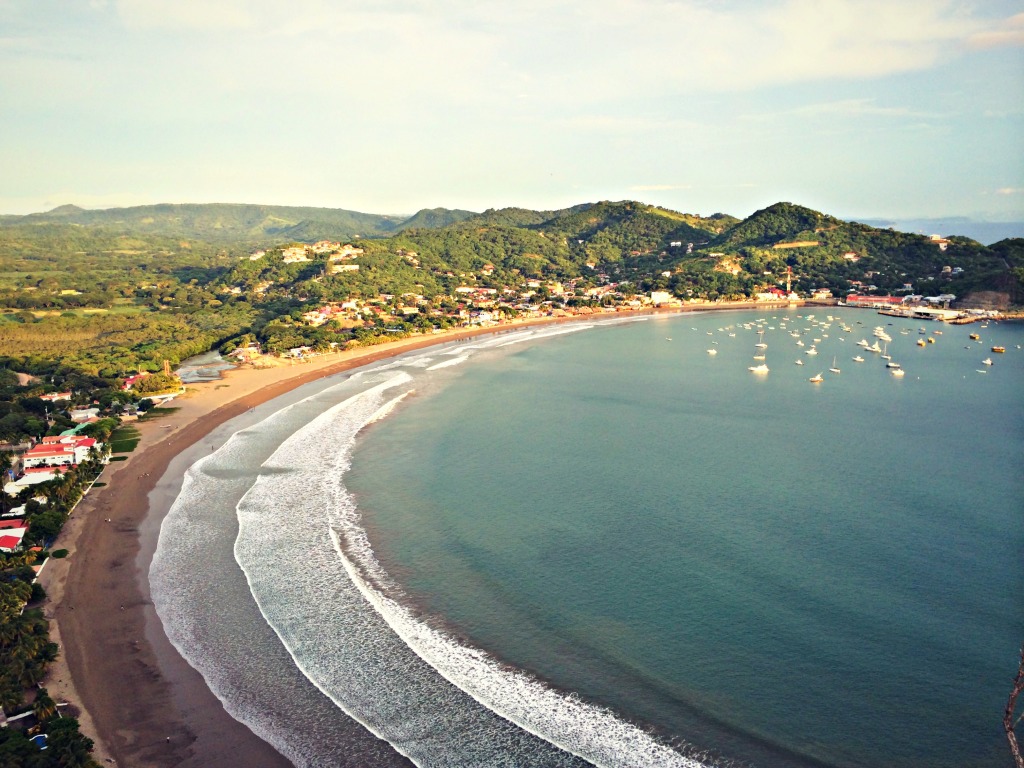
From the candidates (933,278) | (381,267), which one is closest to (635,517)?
(381,267)

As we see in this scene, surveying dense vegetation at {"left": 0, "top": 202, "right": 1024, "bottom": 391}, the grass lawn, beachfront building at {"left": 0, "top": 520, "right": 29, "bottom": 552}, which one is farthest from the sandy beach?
dense vegetation at {"left": 0, "top": 202, "right": 1024, "bottom": 391}

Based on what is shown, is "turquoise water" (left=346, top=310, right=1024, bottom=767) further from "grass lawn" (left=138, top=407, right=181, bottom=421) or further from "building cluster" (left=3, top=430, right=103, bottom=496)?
"grass lawn" (left=138, top=407, right=181, bottom=421)

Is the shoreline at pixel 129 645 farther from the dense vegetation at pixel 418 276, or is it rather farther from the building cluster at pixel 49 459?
the dense vegetation at pixel 418 276

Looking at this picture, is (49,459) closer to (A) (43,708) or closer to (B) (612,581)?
(A) (43,708)

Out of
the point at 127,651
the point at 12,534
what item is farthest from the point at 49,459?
the point at 127,651

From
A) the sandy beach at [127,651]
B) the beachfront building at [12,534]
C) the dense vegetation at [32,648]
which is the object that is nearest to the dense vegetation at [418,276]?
the sandy beach at [127,651]

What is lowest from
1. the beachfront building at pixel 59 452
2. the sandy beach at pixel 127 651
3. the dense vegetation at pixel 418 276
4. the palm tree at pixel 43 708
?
the sandy beach at pixel 127 651

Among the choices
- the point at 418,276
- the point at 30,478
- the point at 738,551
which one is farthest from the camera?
the point at 418,276
